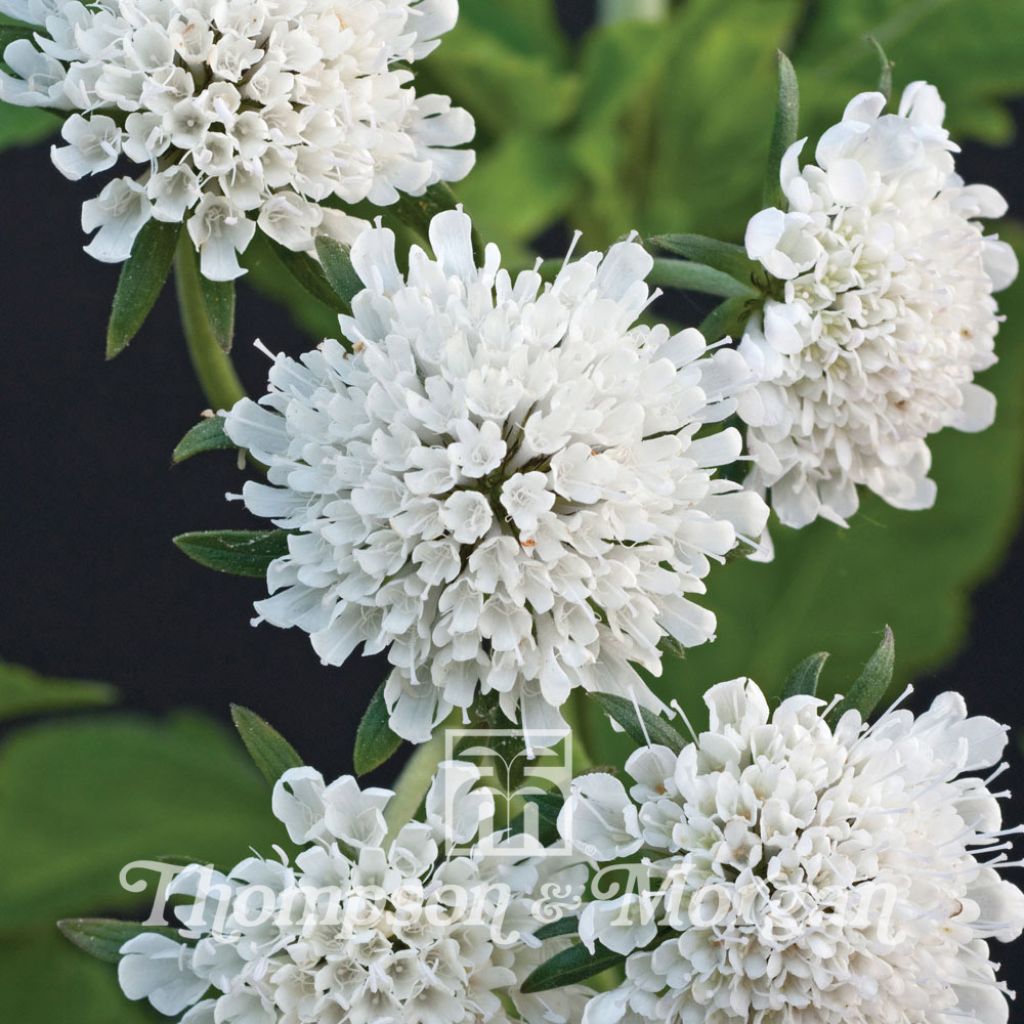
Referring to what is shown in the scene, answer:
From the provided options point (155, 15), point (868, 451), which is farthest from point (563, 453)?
point (155, 15)

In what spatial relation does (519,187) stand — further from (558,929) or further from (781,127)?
(558,929)

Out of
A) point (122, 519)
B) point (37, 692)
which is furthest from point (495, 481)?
point (122, 519)

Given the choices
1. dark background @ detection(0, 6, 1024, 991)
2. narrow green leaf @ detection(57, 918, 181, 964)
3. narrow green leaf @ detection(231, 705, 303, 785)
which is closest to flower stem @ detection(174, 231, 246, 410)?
narrow green leaf @ detection(231, 705, 303, 785)

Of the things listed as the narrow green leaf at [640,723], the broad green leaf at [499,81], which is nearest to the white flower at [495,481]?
the narrow green leaf at [640,723]

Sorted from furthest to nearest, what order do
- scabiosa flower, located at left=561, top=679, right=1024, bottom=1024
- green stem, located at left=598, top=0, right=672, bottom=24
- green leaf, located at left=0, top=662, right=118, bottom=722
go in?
1. green stem, located at left=598, top=0, right=672, bottom=24
2. green leaf, located at left=0, top=662, right=118, bottom=722
3. scabiosa flower, located at left=561, top=679, right=1024, bottom=1024

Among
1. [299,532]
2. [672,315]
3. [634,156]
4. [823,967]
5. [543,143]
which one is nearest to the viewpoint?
[823,967]

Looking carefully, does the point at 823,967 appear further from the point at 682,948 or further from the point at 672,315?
the point at 672,315

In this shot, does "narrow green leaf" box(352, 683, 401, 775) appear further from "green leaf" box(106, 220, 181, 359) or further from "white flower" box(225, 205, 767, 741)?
"green leaf" box(106, 220, 181, 359)
